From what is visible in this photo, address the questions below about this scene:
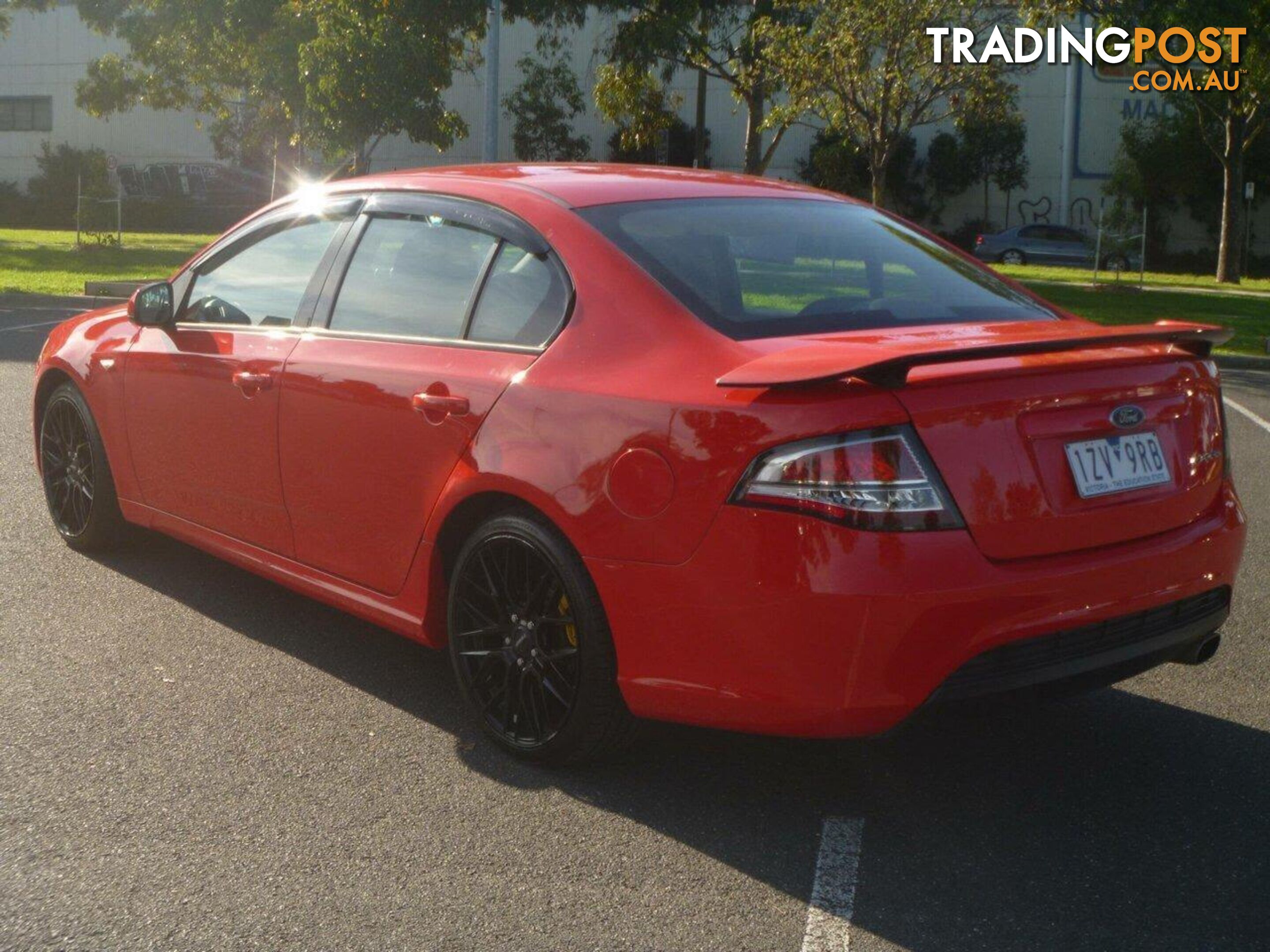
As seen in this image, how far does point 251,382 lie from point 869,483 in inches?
92.9

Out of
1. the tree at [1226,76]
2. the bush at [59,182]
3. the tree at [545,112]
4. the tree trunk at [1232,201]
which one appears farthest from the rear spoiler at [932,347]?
the bush at [59,182]

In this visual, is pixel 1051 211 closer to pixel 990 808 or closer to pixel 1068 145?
pixel 1068 145

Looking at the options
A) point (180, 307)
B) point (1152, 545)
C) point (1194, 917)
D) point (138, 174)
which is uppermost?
point (138, 174)

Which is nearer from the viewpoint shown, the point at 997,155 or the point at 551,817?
the point at 551,817

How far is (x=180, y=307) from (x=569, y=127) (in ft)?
152

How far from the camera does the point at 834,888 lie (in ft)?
11.1

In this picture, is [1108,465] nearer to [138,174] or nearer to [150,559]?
[150,559]

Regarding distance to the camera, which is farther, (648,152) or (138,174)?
(138,174)

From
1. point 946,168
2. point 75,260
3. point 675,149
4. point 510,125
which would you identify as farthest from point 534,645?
point 510,125

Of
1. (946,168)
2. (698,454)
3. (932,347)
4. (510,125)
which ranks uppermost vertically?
(510,125)

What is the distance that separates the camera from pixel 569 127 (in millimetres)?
50625

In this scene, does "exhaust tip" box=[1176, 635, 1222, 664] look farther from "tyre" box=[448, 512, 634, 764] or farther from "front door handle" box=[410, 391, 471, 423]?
"front door handle" box=[410, 391, 471, 423]

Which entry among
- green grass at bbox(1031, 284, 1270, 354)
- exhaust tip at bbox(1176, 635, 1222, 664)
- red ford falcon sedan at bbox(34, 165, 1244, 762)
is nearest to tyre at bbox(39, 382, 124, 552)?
red ford falcon sedan at bbox(34, 165, 1244, 762)

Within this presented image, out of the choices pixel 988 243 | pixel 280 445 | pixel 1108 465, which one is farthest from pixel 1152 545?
pixel 988 243
